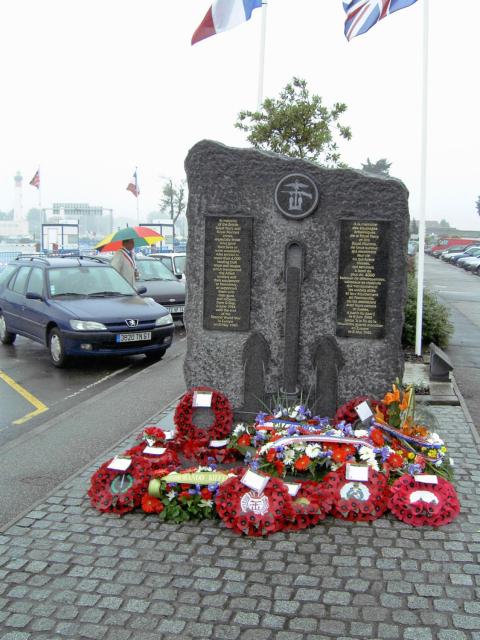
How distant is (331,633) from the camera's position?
312cm

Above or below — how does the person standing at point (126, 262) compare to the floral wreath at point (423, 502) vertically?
above

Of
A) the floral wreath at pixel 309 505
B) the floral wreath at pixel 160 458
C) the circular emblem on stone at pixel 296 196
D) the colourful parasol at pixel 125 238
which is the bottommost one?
the floral wreath at pixel 309 505

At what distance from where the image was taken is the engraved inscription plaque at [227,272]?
584 cm

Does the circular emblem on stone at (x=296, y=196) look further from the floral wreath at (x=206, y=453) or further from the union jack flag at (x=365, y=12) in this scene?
the union jack flag at (x=365, y=12)

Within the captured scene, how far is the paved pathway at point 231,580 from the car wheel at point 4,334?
8.57m

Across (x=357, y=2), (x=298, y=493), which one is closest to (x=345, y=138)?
(x=357, y=2)

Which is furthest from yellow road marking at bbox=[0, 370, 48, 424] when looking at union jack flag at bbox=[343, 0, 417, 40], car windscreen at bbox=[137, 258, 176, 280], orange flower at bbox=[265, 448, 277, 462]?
union jack flag at bbox=[343, 0, 417, 40]

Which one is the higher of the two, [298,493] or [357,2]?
[357,2]

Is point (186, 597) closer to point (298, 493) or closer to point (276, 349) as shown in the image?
point (298, 493)

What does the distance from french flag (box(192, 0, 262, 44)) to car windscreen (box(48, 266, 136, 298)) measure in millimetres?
4173

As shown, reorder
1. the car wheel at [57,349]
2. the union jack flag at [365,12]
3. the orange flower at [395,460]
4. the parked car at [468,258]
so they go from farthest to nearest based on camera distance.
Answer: the parked car at [468,258], the car wheel at [57,349], the union jack flag at [365,12], the orange flower at [395,460]

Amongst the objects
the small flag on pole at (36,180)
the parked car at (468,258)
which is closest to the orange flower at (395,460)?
the small flag on pole at (36,180)

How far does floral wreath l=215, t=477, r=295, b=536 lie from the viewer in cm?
413

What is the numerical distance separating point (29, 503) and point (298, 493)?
1.93m
